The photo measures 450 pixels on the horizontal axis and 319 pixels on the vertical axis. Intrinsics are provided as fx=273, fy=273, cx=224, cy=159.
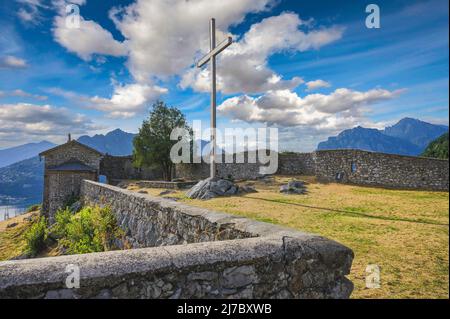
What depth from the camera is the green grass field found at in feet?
13.6

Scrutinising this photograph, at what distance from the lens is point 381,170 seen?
17.8 meters

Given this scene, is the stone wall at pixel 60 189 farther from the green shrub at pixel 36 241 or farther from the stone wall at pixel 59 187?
the green shrub at pixel 36 241

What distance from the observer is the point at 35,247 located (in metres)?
12.1

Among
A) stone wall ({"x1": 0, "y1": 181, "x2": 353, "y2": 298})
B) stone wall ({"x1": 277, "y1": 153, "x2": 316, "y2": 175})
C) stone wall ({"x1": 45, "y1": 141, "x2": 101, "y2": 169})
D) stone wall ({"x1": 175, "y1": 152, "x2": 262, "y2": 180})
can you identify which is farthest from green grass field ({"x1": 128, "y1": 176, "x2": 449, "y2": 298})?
stone wall ({"x1": 45, "y1": 141, "x2": 101, "y2": 169})

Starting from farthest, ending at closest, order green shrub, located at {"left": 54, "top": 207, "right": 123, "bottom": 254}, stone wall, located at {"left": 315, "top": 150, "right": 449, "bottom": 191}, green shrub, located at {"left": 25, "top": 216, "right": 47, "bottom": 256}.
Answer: stone wall, located at {"left": 315, "top": 150, "right": 449, "bottom": 191} < green shrub, located at {"left": 25, "top": 216, "right": 47, "bottom": 256} < green shrub, located at {"left": 54, "top": 207, "right": 123, "bottom": 254}

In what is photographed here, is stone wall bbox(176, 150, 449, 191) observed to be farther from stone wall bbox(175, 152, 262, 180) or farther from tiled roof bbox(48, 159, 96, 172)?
Result: tiled roof bbox(48, 159, 96, 172)

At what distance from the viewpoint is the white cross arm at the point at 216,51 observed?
12.6 m

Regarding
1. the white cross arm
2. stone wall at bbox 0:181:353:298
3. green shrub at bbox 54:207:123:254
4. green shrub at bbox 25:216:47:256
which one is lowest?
green shrub at bbox 25:216:47:256

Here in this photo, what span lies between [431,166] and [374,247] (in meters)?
13.0

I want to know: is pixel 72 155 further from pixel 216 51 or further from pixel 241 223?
pixel 241 223

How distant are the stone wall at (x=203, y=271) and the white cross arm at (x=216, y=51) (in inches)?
436

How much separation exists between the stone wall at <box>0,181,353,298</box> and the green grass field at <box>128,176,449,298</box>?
4.84 ft

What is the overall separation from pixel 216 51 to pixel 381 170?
42.6 ft
